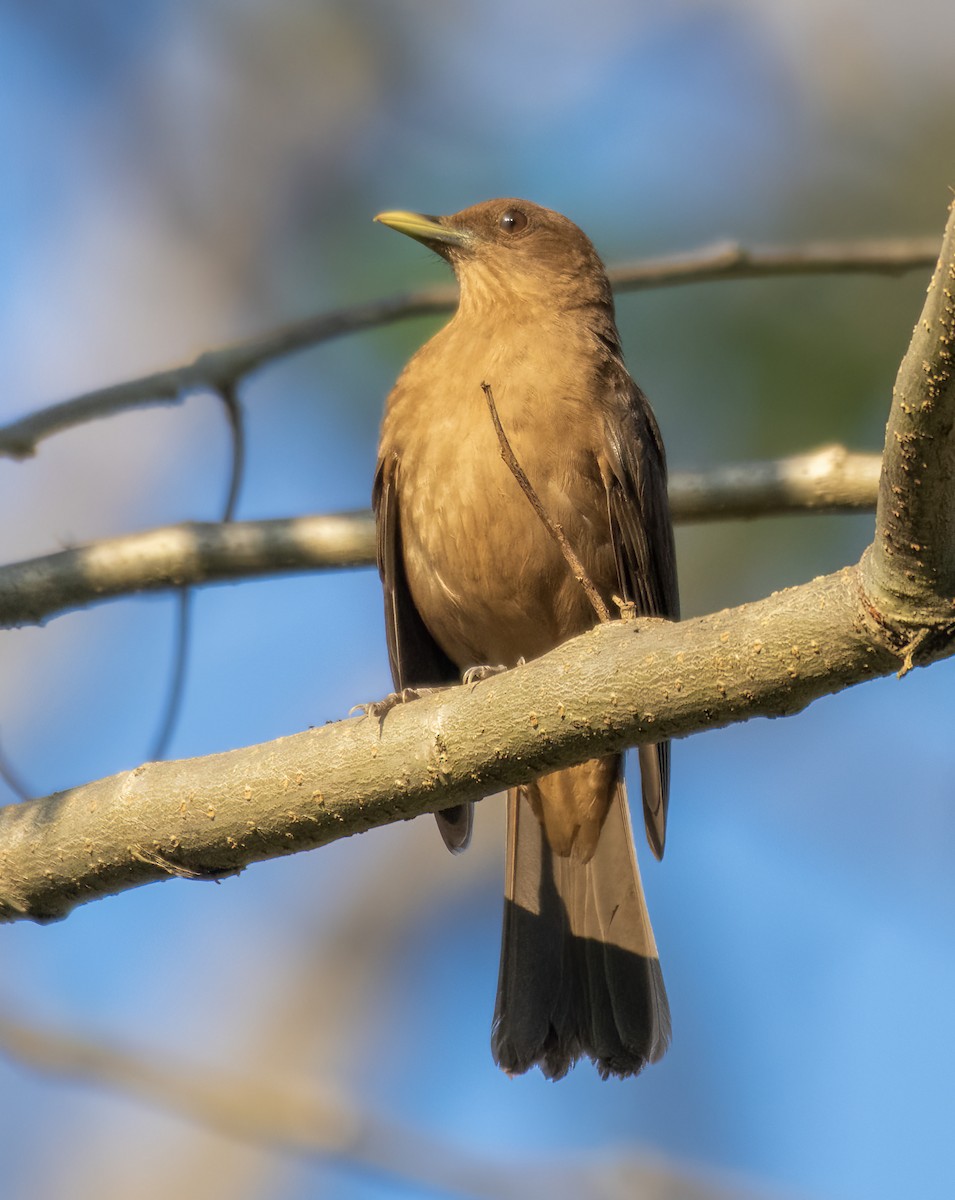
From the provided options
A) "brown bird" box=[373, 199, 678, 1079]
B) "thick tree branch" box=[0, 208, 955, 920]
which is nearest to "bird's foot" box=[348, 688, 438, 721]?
"thick tree branch" box=[0, 208, 955, 920]

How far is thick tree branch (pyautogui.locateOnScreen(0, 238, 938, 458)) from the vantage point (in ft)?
17.3

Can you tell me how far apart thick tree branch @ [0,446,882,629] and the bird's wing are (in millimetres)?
137

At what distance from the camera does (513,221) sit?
249 inches

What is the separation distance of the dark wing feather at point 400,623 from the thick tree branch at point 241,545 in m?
0.29

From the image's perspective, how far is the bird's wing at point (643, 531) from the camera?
17.0 feet

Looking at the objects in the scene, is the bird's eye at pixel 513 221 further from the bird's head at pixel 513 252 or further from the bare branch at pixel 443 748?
the bare branch at pixel 443 748

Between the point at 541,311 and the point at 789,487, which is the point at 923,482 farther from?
the point at 541,311

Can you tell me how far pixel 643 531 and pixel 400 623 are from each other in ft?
3.33

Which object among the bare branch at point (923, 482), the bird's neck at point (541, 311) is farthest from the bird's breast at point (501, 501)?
the bare branch at point (923, 482)

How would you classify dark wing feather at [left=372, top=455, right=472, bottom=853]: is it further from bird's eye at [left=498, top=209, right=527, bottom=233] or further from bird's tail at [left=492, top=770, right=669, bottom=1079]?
bird's eye at [left=498, top=209, right=527, bottom=233]

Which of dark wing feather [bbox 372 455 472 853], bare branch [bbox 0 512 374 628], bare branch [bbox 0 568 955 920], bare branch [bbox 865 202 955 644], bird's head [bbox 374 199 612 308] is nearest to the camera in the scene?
bare branch [bbox 865 202 955 644]

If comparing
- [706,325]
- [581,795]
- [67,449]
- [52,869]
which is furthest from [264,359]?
[706,325]

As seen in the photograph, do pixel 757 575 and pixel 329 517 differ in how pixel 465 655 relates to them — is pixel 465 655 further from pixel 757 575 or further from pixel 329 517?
pixel 757 575

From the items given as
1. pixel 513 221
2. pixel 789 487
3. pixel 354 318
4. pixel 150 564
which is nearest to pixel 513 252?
pixel 513 221
